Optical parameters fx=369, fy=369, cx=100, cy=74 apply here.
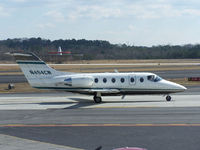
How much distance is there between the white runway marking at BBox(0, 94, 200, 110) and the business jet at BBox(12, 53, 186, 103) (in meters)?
0.86

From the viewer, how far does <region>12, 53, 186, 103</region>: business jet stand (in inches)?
1120

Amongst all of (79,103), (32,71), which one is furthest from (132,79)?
(32,71)

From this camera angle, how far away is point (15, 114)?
23.7 metres

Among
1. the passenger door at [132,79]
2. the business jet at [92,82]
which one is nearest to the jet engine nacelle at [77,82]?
the business jet at [92,82]

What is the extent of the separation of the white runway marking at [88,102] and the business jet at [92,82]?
2.82 ft

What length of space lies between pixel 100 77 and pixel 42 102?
5.05 m

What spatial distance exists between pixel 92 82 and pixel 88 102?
1.65 meters

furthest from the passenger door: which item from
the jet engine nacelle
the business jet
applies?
the jet engine nacelle

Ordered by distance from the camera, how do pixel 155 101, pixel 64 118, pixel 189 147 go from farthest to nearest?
pixel 155 101 → pixel 64 118 → pixel 189 147

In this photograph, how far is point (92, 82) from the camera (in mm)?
28812

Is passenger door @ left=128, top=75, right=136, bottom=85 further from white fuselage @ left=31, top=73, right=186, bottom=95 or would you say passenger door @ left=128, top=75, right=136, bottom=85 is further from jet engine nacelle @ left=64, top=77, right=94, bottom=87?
jet engine nacelle @ left=64, top=77, right=94, bottom=87

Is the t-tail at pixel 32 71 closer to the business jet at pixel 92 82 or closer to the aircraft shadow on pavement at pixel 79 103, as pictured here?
the business jet at pixel 92 82

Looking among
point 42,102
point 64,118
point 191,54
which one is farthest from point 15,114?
point 191,54

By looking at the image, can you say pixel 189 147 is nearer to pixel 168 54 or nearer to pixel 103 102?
pixel 103 102
